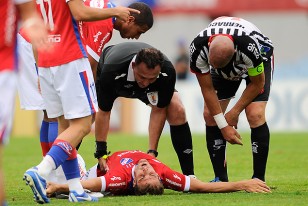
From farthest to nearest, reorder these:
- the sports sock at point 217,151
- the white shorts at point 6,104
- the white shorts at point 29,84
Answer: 1. the white shorts at point 29,84
2. the sports sock at point 217,151
3. the white shorts at point 6,104

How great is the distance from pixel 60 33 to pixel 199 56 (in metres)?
1.67

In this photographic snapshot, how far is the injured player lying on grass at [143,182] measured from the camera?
27.2 ft

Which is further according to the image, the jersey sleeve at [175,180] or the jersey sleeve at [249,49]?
the jersey sleeve at [249,49]

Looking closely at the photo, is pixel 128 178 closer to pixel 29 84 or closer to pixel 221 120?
pixel 221 120

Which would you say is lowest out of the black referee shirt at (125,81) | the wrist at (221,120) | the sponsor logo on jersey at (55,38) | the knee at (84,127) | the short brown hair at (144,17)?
the wrist at (221,120)

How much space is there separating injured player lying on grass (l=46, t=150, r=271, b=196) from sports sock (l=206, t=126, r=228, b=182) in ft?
3.22

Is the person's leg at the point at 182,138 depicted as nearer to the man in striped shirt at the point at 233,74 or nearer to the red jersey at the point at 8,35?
the man in striped shirt at the point at 233,74

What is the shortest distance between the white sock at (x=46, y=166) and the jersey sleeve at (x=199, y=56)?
202cm

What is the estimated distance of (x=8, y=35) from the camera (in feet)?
18.6

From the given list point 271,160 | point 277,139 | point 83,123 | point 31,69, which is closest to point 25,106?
point 31,69

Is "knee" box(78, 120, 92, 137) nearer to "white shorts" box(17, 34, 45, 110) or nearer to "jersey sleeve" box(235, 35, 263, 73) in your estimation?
"jersey sleeve" box(235, 35, 263, 73)

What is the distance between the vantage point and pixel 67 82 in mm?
7715

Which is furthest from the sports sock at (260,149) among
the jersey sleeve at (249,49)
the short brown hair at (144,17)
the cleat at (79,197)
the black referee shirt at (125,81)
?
the cleat at (79,197)

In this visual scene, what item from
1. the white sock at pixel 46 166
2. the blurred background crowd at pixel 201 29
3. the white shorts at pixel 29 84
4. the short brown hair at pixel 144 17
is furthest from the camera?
the blurred background crowd at pixel 201 29
